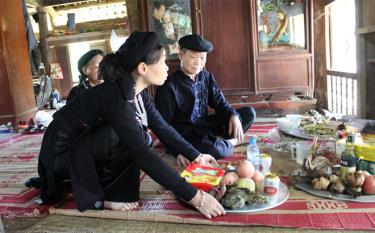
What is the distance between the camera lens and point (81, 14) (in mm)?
8430

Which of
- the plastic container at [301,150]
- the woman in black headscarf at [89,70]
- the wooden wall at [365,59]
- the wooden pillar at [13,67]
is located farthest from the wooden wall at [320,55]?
the wooden pillar at [13,67]

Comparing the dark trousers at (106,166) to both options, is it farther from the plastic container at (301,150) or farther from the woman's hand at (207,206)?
Result: the plastic container at (301,150)

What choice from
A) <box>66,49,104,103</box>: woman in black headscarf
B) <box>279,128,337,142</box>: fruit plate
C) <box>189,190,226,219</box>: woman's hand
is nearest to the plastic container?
<box>279,128,337,142</box>: fruit plate

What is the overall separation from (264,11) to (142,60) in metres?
2.85

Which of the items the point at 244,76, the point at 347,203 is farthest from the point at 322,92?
the point at 347,203

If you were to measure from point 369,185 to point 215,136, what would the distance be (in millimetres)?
1064

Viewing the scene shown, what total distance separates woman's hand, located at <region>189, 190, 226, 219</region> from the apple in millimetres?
607

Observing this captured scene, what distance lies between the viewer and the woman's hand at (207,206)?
1432mm

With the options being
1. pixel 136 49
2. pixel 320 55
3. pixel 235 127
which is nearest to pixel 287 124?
pixel 235 127

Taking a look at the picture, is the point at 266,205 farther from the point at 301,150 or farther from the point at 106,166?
the point at 106,166

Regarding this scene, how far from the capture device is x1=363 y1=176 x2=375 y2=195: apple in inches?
58.3

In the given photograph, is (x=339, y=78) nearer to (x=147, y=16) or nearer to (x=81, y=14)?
(x=147, y=16)

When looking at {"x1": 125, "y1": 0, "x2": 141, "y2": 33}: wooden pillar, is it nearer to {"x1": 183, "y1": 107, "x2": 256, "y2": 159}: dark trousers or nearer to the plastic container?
{"x1": 183, "y1": 107, "x2": 256, "y2": 159}: dark trousers

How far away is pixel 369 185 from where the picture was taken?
1485 millimetres
